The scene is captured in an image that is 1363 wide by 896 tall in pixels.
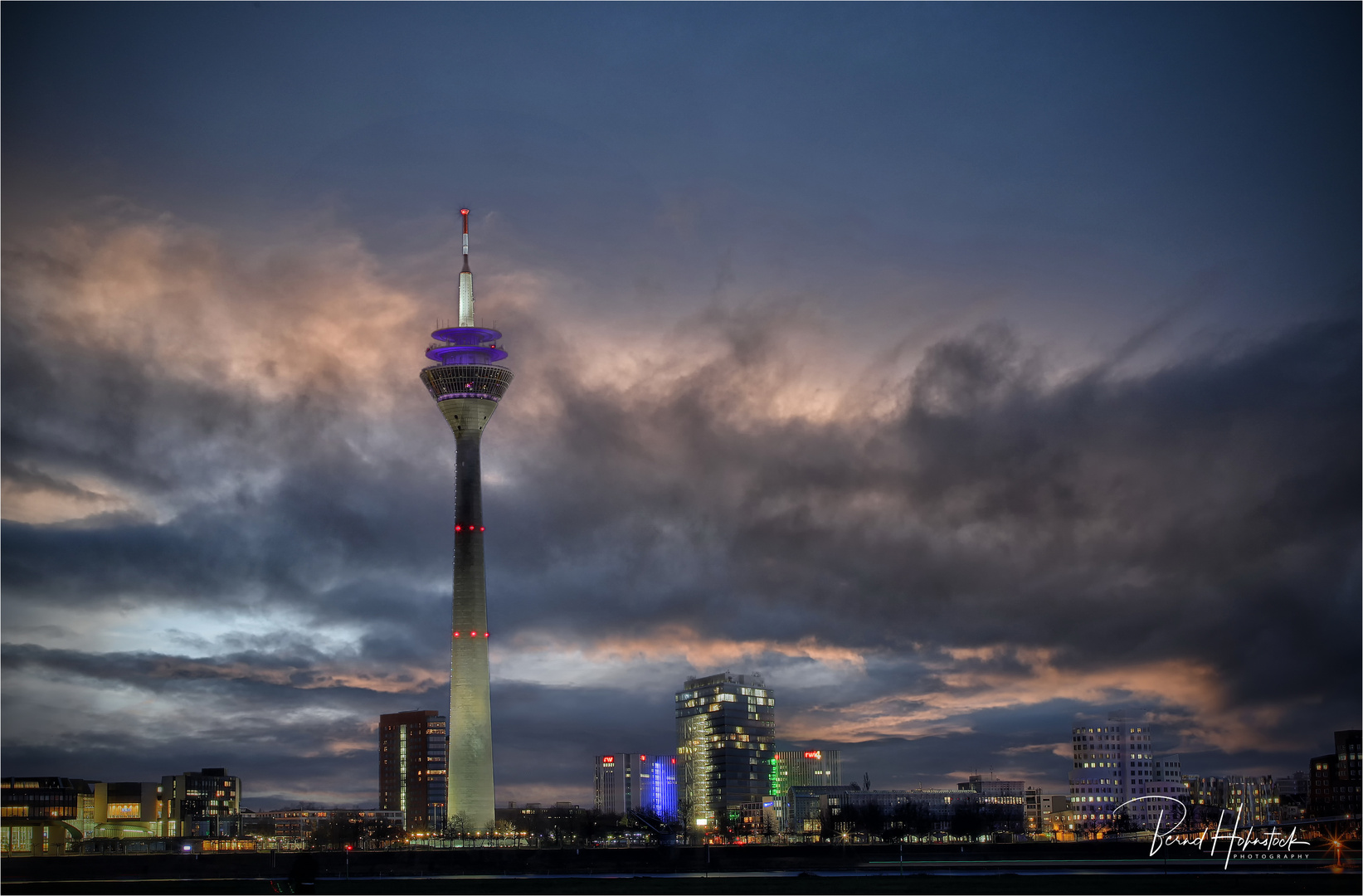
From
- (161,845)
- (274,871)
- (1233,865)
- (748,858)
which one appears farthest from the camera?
(161,845)

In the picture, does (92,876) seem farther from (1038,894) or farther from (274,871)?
(1038,894)

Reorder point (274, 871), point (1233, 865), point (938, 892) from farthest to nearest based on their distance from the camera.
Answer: point (274, 871) → point (1233, 865) → point (938, 892)

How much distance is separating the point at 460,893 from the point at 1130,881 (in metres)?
41.1

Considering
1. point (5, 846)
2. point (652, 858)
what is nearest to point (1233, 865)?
point (652, 858)

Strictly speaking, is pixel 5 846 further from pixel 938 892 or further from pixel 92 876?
pixel 938 892

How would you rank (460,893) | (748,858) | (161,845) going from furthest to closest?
(161,845)
(748,858)
(460,893)

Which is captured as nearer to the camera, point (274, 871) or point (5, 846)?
point (274, 871)

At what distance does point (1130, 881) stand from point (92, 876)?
99.8m

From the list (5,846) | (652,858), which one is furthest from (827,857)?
(5,846)

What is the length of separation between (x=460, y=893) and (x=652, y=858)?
63.6 meters

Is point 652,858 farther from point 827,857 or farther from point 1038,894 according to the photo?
point 1038,894

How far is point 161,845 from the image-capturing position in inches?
7431

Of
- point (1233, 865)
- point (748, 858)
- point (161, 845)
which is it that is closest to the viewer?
point (1233, 865)

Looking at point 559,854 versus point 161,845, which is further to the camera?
point 161,845
